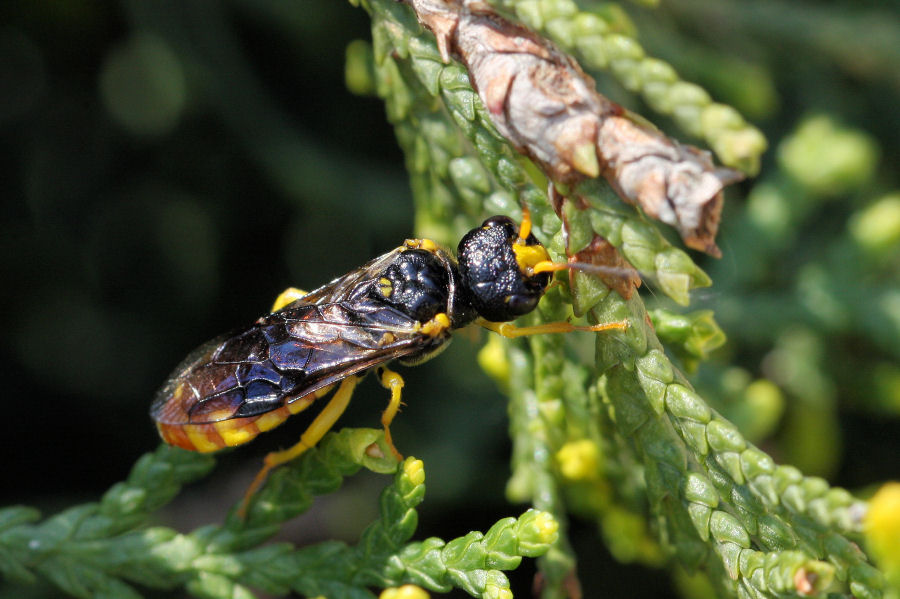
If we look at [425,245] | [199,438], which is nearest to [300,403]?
[199,438]

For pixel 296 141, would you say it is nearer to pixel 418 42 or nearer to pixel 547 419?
pixel 418 42

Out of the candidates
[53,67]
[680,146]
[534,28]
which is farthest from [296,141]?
[680,146]

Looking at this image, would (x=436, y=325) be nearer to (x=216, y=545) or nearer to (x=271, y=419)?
(x=271, y=419)

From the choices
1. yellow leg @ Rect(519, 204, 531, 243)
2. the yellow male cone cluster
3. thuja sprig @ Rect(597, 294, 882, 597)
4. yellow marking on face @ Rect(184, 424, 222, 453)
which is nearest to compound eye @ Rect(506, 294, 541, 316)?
yellow leg @ Rect(519, 204, 531, 243)

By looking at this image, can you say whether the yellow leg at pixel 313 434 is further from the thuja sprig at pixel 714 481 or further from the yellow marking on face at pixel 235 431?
the thuja sprig at pixel 714 481

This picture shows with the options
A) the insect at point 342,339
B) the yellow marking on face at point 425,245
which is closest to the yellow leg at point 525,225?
the insect at point 342,339

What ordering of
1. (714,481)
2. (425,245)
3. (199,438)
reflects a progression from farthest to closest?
(425,245)
(199,438)
(714,481)
